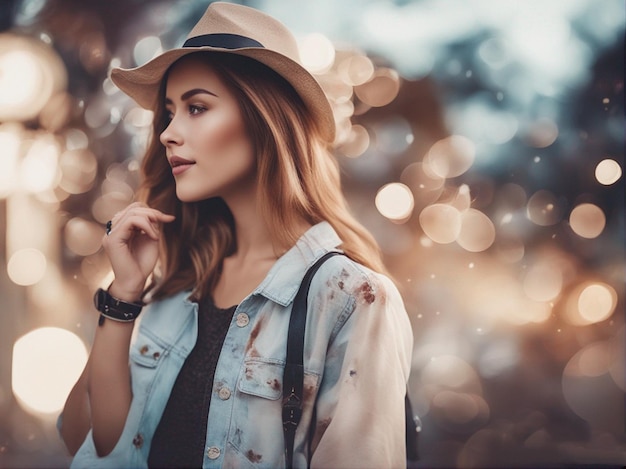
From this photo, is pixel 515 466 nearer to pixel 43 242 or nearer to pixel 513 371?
pixel 513 371

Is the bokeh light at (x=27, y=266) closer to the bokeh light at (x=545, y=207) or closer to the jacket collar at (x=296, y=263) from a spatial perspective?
the jacket collar at (x=296, y=263)

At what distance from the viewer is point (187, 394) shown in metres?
1.33

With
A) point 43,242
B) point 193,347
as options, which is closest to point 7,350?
point 43,242

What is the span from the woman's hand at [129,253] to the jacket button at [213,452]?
1.40 feet

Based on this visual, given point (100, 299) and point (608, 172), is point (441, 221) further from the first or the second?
point (100, 299)

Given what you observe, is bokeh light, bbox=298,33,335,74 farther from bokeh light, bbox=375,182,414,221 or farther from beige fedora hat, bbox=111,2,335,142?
beige fedora hat, bbox=111,2,335,142

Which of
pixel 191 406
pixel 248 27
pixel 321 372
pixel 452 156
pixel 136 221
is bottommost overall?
pixel 191 406

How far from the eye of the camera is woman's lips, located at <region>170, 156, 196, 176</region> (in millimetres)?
1310

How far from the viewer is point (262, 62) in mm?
1303

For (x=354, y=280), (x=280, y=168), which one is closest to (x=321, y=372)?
(x=354, y=280)

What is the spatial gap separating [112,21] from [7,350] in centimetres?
130

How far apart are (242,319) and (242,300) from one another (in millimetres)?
59

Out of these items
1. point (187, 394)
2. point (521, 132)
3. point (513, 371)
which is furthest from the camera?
point (513, 371)

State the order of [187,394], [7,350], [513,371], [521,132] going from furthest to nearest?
[513,371] < [521,132] < [7,350] < [187,394]
